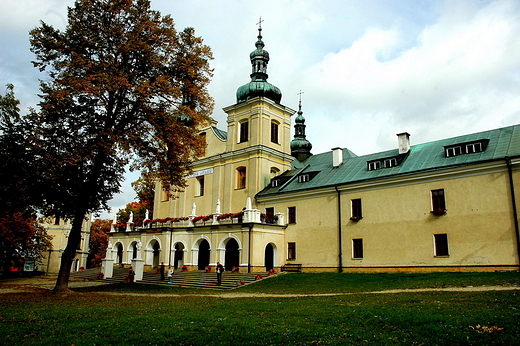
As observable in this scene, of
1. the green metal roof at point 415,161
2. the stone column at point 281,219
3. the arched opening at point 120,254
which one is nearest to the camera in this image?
the green metal roof at point 415,161

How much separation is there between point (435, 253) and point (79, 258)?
44879 millimetres

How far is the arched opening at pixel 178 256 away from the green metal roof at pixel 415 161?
26.9 feet

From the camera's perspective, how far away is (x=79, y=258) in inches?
2115

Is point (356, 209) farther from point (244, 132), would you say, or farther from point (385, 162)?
point (244, 132)

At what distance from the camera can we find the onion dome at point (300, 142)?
50906 mm

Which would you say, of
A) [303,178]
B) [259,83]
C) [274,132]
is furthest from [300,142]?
[303,178]

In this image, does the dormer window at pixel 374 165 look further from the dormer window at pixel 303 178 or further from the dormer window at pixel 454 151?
the dormer window at pixel 303 178

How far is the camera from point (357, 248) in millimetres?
26766

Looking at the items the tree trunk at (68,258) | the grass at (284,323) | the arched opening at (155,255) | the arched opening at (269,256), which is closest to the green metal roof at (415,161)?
the arched opening at (269,256)

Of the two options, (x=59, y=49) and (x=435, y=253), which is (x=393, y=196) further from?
(x=59, y=49)

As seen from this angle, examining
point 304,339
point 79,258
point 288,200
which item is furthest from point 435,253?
point 79,258

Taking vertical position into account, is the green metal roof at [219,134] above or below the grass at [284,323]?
above

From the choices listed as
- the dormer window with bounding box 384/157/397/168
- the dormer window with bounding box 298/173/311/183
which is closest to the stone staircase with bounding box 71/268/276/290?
the dormer window with bounding box 298/173/311/183

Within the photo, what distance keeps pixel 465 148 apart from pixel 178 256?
23489mm
